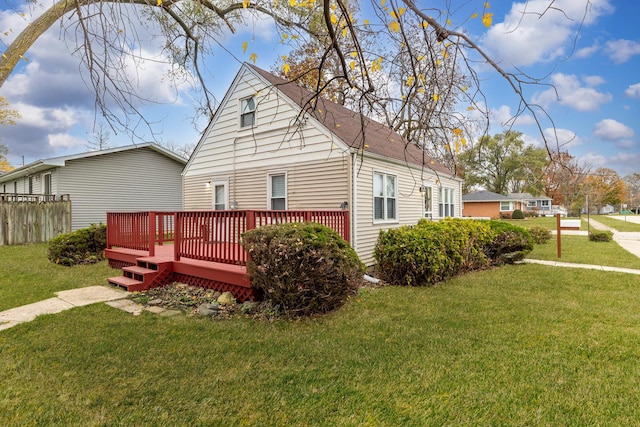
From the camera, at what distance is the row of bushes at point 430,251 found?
671cm

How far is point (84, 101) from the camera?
3.85 meters

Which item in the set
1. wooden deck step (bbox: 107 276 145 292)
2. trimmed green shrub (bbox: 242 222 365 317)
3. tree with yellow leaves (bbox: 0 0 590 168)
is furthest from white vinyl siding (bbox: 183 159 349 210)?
wooden deck step (bbox: 107 276 145 292)

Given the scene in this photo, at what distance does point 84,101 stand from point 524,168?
49.2 m

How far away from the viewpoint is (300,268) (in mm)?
4461

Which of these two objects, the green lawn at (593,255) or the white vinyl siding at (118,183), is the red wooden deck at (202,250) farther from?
the white vinyl siding at (118,183)

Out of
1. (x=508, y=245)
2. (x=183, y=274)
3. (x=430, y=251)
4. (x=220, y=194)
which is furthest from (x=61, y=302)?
(x=508, y=245)

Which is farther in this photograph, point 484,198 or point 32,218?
point 484,198

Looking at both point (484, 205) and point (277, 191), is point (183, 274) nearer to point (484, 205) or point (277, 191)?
point (277, 191)

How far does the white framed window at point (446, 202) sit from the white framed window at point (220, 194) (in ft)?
26.1

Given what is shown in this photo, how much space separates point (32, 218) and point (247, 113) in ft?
32.4

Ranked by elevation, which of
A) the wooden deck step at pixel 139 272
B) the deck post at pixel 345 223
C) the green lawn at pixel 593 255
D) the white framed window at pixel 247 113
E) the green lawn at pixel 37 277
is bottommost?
the green lawn at pixel 593 255

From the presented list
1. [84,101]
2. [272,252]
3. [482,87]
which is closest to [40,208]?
[84,101]

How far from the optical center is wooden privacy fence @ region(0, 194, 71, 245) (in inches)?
497

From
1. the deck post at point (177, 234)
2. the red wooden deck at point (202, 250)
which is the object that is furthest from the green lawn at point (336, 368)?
the deck post at point (177, 234)
